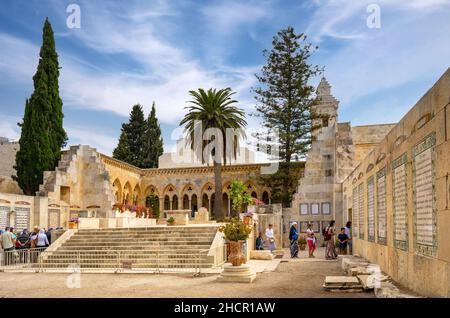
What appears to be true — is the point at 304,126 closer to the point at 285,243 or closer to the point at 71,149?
the point at 285,243

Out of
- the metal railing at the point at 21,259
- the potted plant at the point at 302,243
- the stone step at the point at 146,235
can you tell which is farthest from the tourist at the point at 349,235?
the metal railing at the point at 21,259

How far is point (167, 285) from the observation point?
39.3 feet

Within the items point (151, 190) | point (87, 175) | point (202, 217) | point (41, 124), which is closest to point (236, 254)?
point (202, 217)

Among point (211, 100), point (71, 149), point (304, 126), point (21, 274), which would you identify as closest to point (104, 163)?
point (71, 149)

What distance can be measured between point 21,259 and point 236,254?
380 inches

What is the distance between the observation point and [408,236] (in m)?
9.51

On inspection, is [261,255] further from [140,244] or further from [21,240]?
[21,240]

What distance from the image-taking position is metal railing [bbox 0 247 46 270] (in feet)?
55.4

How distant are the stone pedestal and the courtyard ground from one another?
0.25m

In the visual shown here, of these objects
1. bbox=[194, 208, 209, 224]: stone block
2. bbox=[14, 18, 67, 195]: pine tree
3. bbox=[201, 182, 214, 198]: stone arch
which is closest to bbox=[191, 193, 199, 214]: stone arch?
bbox=[201, 182, 214, 198]: stone arch

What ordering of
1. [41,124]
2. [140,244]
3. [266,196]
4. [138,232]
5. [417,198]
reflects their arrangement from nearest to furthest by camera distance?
[417,198]
[140,244]
[138,232]
[41,124]
[266,196]

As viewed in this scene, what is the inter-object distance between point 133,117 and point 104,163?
1669cm

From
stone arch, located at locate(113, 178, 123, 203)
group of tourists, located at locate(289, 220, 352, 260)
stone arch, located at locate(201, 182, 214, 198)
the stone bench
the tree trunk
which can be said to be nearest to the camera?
group of tourists, located at locate(289, 220, 352, 260)

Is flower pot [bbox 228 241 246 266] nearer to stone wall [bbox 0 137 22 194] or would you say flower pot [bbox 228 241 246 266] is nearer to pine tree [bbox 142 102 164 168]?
stone wall [bbox 0 137 22 194]
